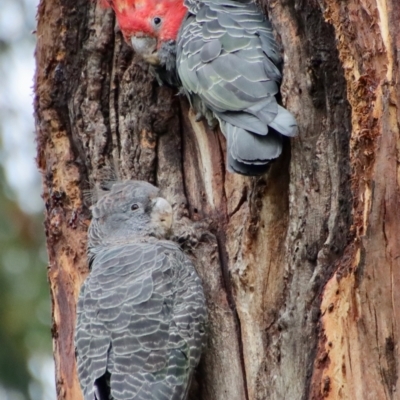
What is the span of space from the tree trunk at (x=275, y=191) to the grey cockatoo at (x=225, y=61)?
15cm

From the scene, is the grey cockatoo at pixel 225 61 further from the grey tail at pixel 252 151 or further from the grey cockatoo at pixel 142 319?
the grey cockatoo at pixel 142 319

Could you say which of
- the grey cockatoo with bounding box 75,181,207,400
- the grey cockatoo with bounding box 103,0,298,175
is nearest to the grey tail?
the grey cockatoo with bounding box 103,0,298,175

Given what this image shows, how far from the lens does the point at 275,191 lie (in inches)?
161

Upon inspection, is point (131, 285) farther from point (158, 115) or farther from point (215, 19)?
point (215, 19)

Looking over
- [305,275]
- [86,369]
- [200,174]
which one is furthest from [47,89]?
[305,275]

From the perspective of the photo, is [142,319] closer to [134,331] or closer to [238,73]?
[134,331]

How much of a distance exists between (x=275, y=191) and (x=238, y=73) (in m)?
0.66

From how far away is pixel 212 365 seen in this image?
166 inches

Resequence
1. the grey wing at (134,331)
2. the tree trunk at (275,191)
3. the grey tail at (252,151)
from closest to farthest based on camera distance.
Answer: the tree trunk at (275,191) < the grey tail at (252,151) < the grey wing at (134,331)

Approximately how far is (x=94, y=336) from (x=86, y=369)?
0.58ft

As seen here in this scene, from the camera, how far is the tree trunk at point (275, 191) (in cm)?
348

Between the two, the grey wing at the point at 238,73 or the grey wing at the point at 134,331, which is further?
the grey wing at the point at 134,331

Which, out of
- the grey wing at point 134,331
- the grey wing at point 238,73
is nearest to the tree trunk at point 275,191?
the grey wing at point 238,73

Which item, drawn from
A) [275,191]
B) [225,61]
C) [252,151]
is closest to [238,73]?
[225,61]
